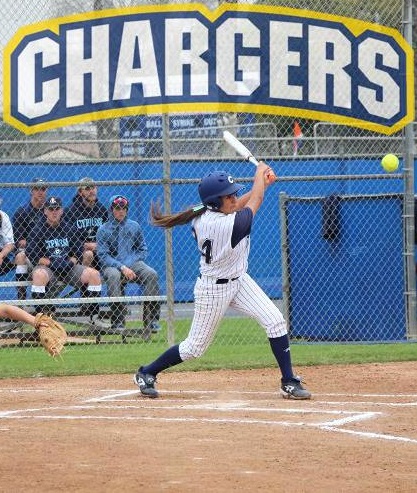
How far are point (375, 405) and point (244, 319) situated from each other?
6.74 metres

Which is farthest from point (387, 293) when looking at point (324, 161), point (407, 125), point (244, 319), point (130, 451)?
point (130, 451)

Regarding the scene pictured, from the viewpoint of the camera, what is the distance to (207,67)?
1230 centimetres

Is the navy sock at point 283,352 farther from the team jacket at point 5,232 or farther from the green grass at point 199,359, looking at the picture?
the team jacket at point 5,232

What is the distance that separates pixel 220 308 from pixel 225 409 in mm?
818

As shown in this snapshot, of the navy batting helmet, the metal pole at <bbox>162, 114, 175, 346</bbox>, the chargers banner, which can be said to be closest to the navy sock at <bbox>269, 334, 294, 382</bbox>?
the navy batting helmet

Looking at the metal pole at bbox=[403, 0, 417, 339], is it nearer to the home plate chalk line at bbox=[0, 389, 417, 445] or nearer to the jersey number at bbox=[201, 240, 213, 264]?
the home plate chalk line at bbox=[0, 389, 417, 445]

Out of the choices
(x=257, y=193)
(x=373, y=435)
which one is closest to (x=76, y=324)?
(x=257, y=193)

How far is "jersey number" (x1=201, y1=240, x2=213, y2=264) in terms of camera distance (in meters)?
8.30

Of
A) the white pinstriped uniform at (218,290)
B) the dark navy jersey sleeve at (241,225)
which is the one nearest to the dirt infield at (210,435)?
the white pinstriped uniform at (218,290)

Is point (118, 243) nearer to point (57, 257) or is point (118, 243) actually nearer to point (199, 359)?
point (57, 257)

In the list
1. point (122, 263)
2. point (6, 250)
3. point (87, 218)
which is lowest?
point (122, 263)

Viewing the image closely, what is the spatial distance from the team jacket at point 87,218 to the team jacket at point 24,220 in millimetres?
397

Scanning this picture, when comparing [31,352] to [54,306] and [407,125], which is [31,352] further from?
[407,125]

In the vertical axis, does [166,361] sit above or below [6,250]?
below
